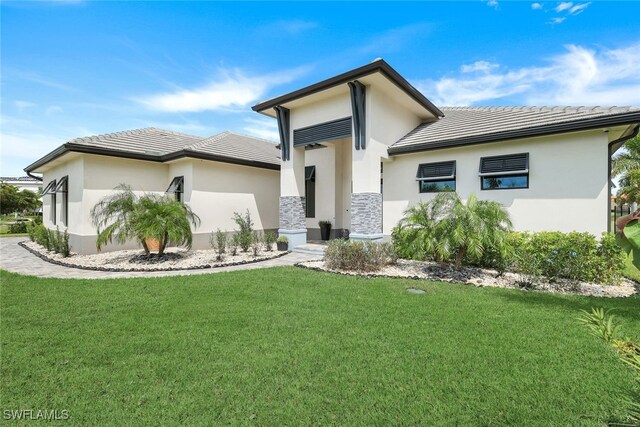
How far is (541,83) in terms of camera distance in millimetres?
11844

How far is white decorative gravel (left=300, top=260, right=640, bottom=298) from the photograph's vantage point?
7375 mm

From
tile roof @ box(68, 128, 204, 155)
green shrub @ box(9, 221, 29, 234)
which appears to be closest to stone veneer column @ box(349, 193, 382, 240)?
tile roof @ box(68, 128, 204, 155)

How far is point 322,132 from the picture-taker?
1308 centimetres

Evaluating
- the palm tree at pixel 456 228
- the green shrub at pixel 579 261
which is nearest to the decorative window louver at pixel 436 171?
the palm tree at pixel 456 228

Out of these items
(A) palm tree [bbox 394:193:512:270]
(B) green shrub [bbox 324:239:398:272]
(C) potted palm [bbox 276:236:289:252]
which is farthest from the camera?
(C) potted palm [bbox 276:236:289:252]

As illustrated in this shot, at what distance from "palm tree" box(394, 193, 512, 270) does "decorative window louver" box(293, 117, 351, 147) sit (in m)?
5.07

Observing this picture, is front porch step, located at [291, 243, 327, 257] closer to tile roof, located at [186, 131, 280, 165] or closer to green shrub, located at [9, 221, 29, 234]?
tile roof, located at [186, 131, 280, 165]

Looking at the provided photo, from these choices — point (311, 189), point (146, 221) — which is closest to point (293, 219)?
point (311, 189)

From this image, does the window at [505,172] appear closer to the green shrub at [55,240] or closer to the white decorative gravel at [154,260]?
the white decorative gravel at [154,260]

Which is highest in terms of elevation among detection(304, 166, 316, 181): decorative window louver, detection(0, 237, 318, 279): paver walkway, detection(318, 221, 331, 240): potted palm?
detection(304, 166, 316, 181): decorative window louver

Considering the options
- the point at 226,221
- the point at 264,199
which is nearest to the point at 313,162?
the point at 264,199

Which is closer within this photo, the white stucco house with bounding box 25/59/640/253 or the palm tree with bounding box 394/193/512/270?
the palm tree with bounding box 394/193/512/270

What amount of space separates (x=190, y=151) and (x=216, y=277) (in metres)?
7.40

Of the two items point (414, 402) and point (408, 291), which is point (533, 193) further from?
point (414, 402)
